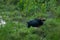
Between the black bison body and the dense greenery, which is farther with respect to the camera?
the black bison body

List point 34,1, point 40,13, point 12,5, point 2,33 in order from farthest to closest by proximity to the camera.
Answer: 1. point 12,5
2. point 34,1
3. point 40,13
4. point 2,33

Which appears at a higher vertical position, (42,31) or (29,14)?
(42,31)

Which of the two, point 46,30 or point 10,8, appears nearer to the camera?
point 46,30

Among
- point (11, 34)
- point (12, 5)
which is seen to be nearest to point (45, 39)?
point (11, 34)

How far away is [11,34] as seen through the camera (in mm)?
4527

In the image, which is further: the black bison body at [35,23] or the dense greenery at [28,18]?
the black bison body at [35,23]

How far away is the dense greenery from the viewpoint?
174 inches

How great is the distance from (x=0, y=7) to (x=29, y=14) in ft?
3.27

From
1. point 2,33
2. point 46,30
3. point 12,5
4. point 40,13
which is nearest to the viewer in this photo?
point 2,33

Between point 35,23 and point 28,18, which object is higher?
point 35,23

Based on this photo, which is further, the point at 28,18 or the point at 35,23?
the point at 28,18

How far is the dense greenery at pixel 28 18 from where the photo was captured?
4418 millimetres

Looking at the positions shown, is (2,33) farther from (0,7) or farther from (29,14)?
(0,7)

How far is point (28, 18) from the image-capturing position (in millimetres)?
6512
